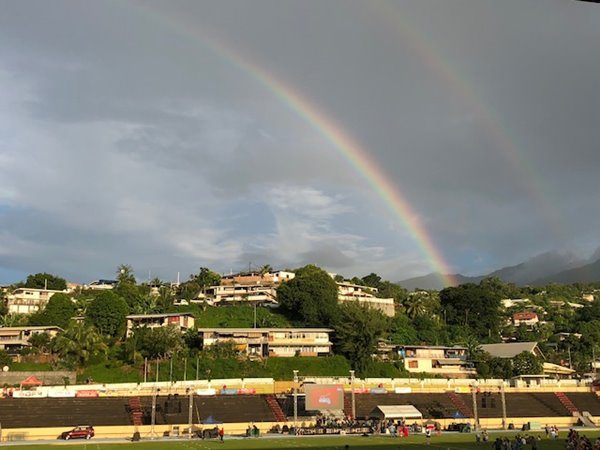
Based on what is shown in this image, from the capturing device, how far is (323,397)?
234 ft

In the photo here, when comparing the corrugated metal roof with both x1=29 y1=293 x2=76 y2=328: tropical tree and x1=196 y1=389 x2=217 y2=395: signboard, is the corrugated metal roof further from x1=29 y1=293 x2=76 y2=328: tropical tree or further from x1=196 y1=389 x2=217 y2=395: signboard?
x1=29 y1=293 x2=76 y2=328: tropical tree

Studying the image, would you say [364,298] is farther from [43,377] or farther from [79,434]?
[79,434]

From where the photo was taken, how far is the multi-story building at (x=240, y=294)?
488ft

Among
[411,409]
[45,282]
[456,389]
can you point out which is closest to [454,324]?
[456,389]

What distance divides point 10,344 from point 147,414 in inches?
1695

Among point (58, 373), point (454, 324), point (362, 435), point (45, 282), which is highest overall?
point (45, 282)

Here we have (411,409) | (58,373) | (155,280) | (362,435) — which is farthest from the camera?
(155,280)

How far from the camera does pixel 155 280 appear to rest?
172375mm

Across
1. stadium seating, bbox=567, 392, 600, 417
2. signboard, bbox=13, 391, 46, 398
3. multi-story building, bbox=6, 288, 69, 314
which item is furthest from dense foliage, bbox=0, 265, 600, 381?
signboard, bbox=13, 391, 46, 398

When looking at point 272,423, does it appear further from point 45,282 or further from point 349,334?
point 45,282

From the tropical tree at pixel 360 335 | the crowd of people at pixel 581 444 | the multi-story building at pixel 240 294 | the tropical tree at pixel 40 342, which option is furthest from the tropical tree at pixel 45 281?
the crowd of people at pixel 581 444

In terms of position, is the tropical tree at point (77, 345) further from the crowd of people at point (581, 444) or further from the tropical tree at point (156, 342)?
the crowd of people at point (581, 444)

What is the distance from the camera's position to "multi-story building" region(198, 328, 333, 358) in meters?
105

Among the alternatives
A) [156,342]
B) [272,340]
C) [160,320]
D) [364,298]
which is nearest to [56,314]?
[160,320]
